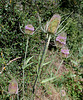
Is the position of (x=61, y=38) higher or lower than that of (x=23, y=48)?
higher

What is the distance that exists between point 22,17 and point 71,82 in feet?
6.06

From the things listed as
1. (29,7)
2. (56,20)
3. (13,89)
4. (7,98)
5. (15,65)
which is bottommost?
(7,98)

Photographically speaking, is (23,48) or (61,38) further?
(23,48)

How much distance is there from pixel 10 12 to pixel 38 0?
878 mm

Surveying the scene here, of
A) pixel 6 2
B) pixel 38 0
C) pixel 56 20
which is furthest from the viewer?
pixel 38 0

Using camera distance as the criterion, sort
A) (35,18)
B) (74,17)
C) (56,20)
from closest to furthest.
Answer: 1. (56,20)
2. (35,18)
3. (74,17)

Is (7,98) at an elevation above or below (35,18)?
below

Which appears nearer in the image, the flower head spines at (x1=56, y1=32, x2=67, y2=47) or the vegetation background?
the flower head spines at (x1=56, y1=32, x2=67, y2=47)

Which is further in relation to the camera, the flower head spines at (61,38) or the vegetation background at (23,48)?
the vegetation background at (23,48)

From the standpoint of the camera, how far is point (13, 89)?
0.94 m

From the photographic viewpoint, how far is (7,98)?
6.77 feet

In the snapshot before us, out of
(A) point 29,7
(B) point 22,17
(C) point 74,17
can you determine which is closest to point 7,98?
(B) point 22,17

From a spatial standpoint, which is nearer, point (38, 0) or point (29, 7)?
point (29, 7)

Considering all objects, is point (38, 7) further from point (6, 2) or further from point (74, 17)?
point (74, 17)
